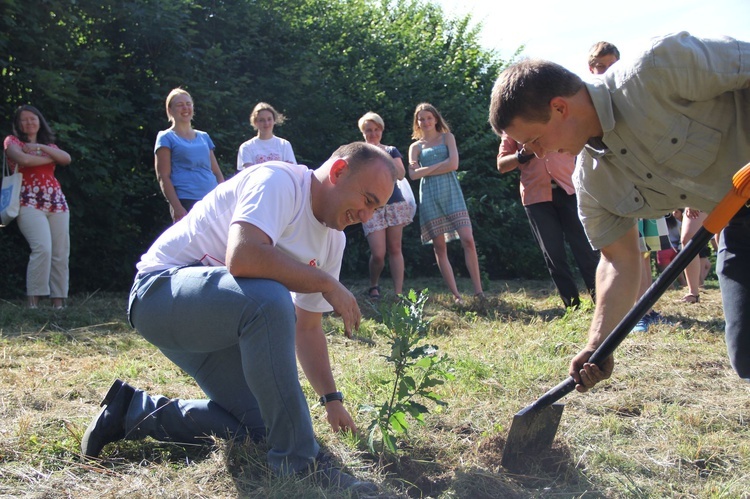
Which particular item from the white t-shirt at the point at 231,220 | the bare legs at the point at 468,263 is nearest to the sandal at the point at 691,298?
the bare legs at the point at 468,263

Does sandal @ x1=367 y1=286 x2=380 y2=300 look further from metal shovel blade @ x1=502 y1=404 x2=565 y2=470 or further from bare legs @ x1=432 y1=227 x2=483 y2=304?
metal shovel blade @ x1=502 y1=404 x2=565 y2=470

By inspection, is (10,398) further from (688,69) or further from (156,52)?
(156,52)

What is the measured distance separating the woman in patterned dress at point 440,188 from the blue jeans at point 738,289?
417cm

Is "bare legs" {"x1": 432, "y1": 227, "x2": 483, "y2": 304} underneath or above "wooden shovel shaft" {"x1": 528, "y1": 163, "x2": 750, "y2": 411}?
underneath

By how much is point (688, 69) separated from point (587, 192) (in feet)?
2.21

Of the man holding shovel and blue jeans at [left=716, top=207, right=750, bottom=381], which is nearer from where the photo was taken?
the man holding shovel

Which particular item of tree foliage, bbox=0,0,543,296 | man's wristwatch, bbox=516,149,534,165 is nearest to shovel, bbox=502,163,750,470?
man's wristwatch, bbox=516,149,534,165

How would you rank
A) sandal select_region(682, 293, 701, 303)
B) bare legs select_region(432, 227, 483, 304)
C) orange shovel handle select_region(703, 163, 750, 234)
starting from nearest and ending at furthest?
orange shovel handle select_region(703, 163, 750, 234) < sandal select_region(682, 293, 701, 303) < bare legs select_region(432, 227, 483, 304)

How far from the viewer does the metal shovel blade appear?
9.87 ft

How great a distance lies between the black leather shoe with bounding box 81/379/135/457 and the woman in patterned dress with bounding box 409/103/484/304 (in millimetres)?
4314

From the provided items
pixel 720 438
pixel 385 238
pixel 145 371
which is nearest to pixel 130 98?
pixel 385 238

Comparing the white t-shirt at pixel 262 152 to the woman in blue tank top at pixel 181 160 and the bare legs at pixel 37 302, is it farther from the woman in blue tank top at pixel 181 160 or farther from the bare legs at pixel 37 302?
the bare legs at pixel 37 302

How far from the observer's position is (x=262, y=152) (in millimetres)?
6930

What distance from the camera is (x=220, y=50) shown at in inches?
358
